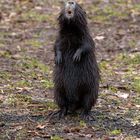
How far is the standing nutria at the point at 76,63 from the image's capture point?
705 centimetres

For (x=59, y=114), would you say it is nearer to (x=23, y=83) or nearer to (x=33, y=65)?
(x=23, y=83)

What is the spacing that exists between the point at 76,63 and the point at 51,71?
9.08ft

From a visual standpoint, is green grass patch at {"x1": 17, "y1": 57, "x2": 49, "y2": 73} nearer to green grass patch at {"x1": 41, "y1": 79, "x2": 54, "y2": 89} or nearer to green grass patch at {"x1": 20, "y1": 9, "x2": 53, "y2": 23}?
green grass patch at {"x1": 41, "y1": 79, "x2": 54, "y2": 89}

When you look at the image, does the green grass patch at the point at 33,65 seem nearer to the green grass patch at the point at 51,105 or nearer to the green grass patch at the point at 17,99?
the green grass patch at the point at 17,99

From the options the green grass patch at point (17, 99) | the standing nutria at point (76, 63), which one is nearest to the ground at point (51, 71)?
the green grass patch at point (17, 99)

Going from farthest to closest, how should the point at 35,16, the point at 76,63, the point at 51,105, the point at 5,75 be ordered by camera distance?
the point at 35,16 → the point at 5,75 → the point at 51,105 → the point at 76,63

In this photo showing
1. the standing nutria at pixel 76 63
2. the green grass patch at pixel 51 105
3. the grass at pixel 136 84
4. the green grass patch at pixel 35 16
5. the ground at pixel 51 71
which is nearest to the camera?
the ground at pixel 51 71

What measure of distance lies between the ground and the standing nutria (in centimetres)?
27

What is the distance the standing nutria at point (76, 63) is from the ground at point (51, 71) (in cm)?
27

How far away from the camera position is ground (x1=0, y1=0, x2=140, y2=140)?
22.2 ft

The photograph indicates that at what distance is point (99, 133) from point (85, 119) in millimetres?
454

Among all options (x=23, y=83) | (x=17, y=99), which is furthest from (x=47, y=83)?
(x=17, y=99)

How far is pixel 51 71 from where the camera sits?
9844mm

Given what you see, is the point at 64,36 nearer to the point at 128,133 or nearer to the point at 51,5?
the point at 128,133
